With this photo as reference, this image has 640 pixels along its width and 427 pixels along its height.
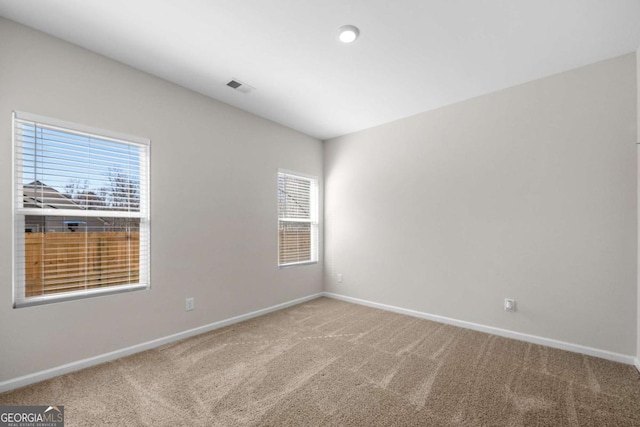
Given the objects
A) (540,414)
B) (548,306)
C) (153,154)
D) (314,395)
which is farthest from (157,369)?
(548,306)

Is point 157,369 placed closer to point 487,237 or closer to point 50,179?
point 50,179

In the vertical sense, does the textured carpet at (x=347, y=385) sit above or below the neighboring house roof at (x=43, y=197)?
below

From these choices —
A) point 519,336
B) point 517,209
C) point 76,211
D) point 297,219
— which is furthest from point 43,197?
point 519,336

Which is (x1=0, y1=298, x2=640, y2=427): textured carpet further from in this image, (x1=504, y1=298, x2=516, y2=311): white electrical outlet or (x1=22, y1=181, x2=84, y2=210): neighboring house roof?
(x1=22, y1=181, x2=84, y2=210): neighboring house roof

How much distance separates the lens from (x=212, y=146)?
319 centimetres

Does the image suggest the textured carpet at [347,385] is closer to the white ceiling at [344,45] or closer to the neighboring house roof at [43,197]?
the neighboring house roof at [43,197]

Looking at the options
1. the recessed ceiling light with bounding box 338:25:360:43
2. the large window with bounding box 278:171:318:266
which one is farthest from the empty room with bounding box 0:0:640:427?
the large window with bounding box 278:171:318:266

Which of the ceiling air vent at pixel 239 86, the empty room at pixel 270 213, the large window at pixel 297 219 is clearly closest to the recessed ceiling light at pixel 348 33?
the empty room at pixel 270 213

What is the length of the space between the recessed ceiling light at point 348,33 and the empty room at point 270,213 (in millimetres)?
12

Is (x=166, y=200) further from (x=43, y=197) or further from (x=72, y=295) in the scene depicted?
(x=72, y=295)

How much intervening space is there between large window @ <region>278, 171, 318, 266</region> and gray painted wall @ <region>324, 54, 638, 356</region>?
807 mm

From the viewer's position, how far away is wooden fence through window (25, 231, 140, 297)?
6.96 ft

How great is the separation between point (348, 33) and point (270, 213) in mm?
2387

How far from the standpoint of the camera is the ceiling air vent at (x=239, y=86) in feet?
9.37
